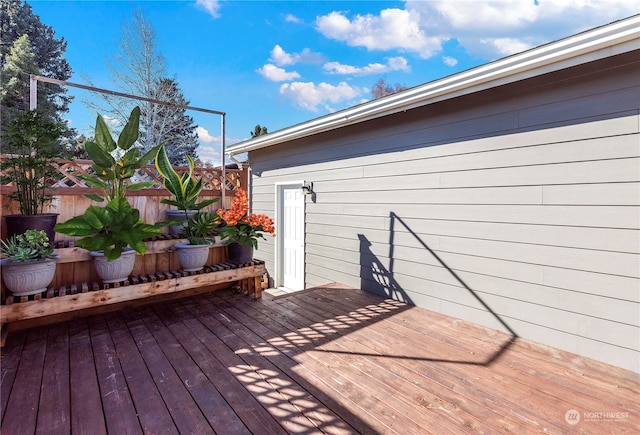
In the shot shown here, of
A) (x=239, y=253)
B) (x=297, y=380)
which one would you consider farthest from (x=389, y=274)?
(x=297, y=380)

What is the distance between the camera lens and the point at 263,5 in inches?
222

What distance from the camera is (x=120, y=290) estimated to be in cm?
284

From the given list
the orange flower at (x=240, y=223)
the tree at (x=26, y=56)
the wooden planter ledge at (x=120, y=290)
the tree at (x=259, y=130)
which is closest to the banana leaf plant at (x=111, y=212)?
the wooden planter ledge at (x=120, y=290)

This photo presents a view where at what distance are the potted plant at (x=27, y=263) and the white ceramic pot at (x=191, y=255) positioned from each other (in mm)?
1031

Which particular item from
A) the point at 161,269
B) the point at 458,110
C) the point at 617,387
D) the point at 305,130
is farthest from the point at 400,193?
the point at 161,269

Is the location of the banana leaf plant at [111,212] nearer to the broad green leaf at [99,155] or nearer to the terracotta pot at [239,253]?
the broad green leaf at [99,155]

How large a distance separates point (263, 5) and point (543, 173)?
541 cm

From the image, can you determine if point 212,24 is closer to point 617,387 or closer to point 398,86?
point 398,86

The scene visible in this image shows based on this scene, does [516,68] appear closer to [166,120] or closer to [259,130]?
[259,130]

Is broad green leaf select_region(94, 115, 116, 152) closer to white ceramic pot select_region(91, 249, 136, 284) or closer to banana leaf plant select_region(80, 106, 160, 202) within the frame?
banana leaf plant select_region(80, 106, 160, 202)

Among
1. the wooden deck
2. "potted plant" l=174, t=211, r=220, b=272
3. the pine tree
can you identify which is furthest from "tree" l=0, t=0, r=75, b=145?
the wooden deck

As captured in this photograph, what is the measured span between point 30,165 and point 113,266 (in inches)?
39.5

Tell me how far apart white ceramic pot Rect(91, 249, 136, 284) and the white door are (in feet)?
9.14

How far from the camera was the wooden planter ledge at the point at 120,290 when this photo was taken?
7.91 feet
